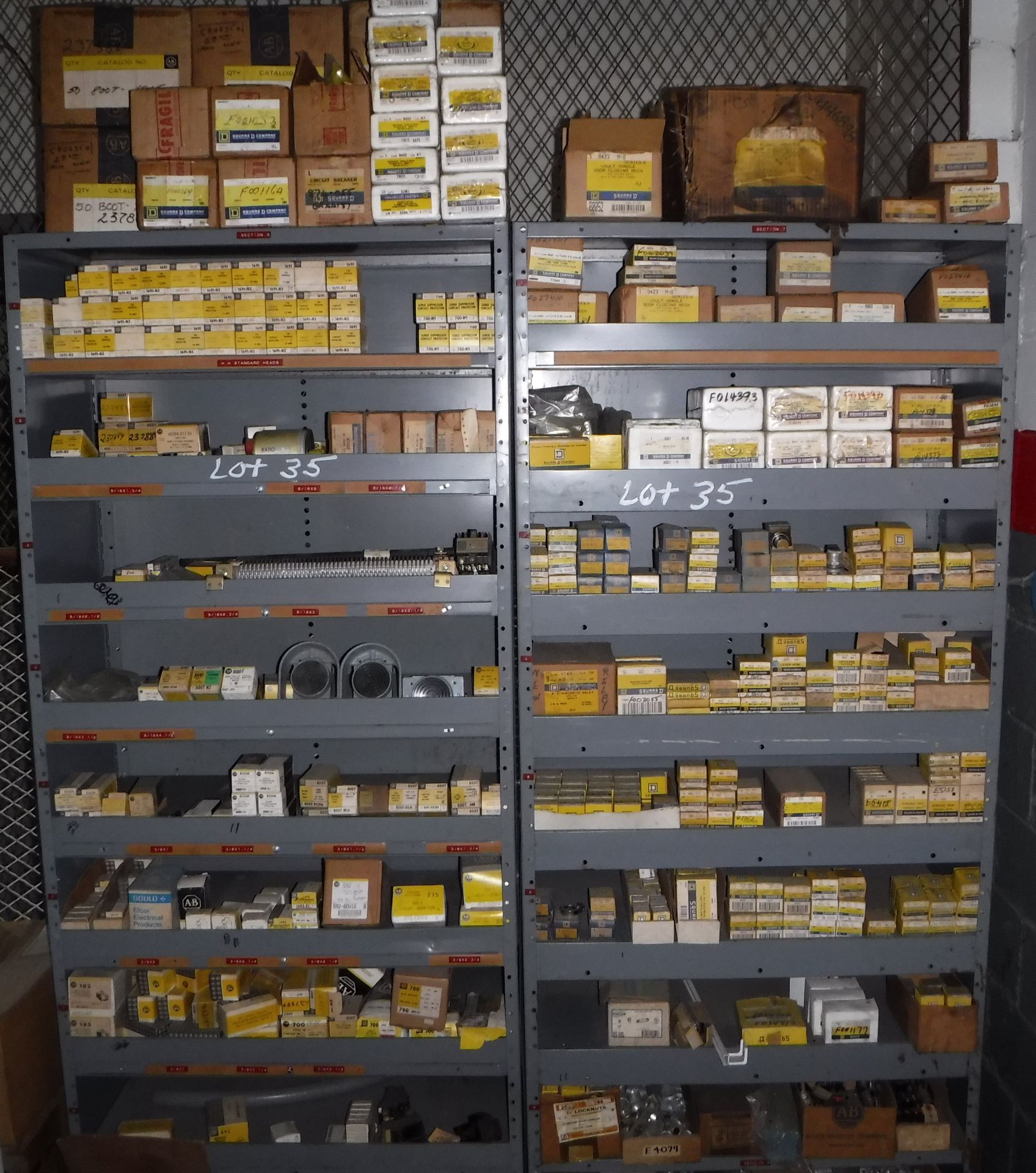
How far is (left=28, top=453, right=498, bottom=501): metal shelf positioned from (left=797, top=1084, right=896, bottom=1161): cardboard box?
1938 millimetres

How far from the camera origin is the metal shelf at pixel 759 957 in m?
2.51

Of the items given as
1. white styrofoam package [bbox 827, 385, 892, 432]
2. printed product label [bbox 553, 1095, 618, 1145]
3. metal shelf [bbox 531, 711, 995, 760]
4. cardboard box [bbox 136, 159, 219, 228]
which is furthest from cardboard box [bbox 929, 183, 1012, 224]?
printed product label [bbox 553, 1095, 618, 1145]

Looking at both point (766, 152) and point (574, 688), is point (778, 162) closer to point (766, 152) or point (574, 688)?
point (766, 152)

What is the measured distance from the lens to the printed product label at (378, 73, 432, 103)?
7.57 feet

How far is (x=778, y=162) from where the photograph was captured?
2.33 meters

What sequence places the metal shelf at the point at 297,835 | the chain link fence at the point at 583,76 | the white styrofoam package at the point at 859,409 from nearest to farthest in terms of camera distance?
the white styrofoam package at the point at 859,409 < the metal shelf at the point at 297,835 < the chain link fence at the point at 583,76

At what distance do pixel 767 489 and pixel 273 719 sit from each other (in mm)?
1419

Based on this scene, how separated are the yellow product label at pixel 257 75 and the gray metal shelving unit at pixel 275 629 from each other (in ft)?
1.35

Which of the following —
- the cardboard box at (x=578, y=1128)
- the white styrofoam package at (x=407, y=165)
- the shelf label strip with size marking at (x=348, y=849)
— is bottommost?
the cardboard box at (x=578, y=1128)

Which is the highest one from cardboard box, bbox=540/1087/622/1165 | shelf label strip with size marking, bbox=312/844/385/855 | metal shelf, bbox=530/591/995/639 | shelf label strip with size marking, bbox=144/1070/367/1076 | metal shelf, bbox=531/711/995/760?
metal shelf, bbox=530/591/995/639

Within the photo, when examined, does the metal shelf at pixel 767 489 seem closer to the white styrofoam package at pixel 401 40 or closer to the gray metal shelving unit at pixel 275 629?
the gray metal shelving unit at pixel 275 629

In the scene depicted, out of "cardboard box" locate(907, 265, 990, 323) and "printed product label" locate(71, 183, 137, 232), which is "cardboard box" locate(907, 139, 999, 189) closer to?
"cardboard box" locate(907, 265, 990, 323)

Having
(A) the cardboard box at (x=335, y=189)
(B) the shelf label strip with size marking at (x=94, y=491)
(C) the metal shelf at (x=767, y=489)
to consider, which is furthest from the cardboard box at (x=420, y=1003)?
(A) the cardboard box at (x=335, y=189)

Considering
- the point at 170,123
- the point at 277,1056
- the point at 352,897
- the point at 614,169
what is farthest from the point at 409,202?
the point at 277,1056
